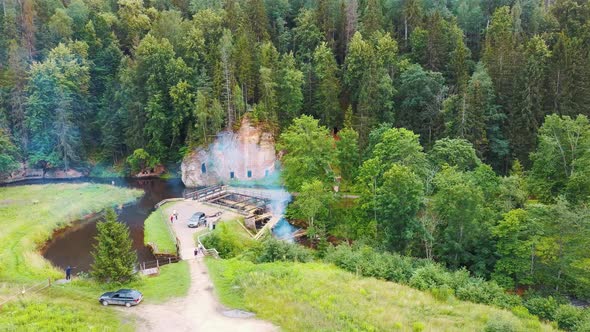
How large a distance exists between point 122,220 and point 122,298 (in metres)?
26.5

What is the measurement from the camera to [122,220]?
180 feet

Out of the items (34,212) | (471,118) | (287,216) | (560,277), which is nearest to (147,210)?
(34,212)

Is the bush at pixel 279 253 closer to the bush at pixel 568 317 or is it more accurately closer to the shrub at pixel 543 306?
the shrub at pixel 543 306

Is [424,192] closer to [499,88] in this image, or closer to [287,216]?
[287,216]

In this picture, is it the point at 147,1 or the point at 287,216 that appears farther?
the point at 147,1

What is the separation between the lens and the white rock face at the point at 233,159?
67.8 m

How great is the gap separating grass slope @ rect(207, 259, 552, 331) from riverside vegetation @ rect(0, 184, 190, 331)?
4.81 metres

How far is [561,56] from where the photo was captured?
56.1m

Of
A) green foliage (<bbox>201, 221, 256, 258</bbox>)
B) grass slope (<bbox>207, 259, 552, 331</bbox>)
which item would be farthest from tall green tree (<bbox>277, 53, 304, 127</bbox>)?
grass slope (<bbox>207, 259, 552, 331</bbox>)

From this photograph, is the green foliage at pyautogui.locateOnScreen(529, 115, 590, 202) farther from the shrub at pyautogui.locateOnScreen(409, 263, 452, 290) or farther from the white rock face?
the white rock face

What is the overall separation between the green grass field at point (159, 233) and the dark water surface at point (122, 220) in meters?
1.00

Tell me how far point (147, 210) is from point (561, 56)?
5611cm

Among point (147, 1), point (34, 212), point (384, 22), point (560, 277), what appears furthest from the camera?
point (147, 1)

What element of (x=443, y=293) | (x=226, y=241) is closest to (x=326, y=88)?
(x=226, y=241)
